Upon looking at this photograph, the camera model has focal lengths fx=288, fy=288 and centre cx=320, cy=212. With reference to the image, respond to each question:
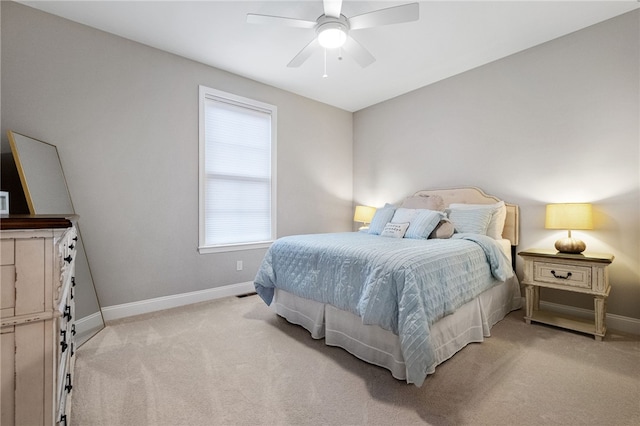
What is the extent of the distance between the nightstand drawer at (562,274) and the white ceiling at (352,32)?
2190 mm

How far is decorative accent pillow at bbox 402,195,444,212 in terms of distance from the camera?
139 inches

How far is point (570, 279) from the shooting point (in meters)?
2.44

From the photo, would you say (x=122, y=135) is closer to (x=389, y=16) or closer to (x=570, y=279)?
(x=389, y=16)

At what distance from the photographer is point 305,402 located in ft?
5.19

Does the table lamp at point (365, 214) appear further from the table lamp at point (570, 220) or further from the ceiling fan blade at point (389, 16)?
the ceiling fan blade at point (389, 16)

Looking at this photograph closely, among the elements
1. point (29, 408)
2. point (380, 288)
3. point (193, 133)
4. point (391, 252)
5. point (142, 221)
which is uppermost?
point (193, 133)

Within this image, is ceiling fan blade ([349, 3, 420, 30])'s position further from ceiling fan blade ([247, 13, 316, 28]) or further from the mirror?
the mirror

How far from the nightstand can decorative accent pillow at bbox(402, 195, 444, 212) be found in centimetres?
107

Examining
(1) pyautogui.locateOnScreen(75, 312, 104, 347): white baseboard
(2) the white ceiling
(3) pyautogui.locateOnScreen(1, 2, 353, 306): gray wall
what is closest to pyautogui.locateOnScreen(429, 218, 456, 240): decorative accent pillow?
(2) the white ceiling

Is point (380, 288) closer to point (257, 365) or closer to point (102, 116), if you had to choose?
point (257, 365)

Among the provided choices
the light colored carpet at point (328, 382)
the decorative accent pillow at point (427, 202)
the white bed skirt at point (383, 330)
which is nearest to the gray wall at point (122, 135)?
the light colored carpet at point (328, 382)

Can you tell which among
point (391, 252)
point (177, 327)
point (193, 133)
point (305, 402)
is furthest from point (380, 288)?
point (193, 133)

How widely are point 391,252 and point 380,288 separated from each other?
0.94 ft

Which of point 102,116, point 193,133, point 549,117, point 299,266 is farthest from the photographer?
point 193,133
